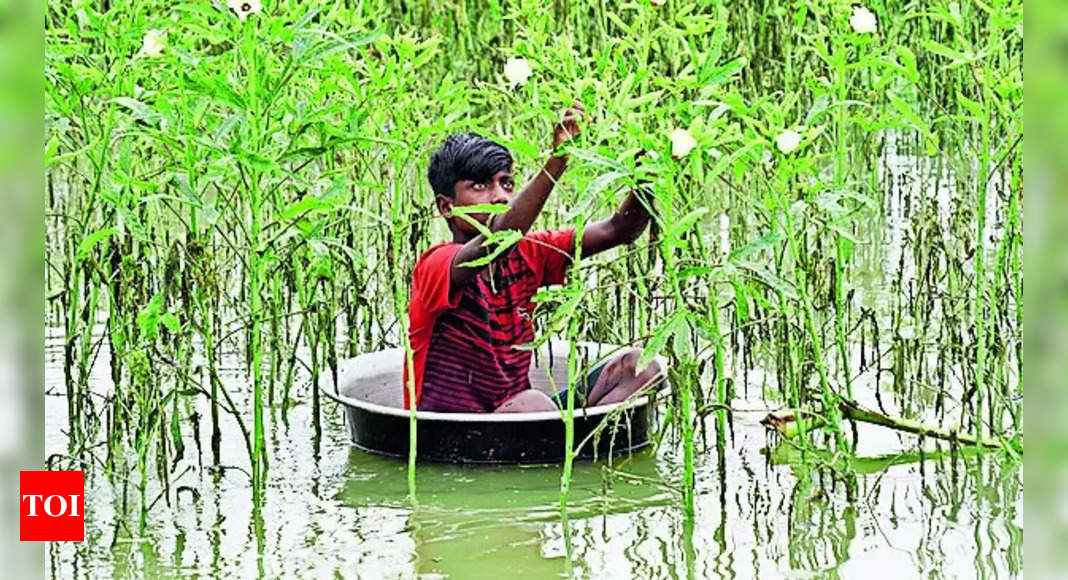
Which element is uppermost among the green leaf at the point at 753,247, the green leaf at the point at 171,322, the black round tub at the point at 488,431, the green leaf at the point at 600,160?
the green leaf at the point at 600,160

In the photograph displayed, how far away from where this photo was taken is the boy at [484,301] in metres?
4.50

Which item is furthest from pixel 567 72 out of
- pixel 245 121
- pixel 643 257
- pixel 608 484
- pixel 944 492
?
pixel 643 257

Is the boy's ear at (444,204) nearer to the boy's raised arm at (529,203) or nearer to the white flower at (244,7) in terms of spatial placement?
the boy's raised arm at (529,203)

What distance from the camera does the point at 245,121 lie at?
3820mm

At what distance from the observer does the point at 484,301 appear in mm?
4594

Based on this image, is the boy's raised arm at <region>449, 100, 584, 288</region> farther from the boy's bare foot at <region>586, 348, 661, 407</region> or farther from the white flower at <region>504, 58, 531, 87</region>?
the boy's bare foot at <region>586, 348, 661, 407</region>

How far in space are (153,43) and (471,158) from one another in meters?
0.96

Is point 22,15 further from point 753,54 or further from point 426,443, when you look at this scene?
point 753,54

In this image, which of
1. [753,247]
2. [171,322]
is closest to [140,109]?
[171,322]

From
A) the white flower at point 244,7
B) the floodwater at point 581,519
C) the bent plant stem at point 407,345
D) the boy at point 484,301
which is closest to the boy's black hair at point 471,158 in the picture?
the boy at point 484,301

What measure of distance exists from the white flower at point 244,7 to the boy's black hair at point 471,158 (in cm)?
96

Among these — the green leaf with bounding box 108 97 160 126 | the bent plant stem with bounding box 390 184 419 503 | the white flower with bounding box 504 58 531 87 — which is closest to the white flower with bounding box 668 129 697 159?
the white flower with bounding box 504 58 531 87

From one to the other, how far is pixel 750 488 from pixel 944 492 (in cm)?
51

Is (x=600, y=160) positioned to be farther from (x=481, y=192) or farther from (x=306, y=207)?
(x=481, y=192)
